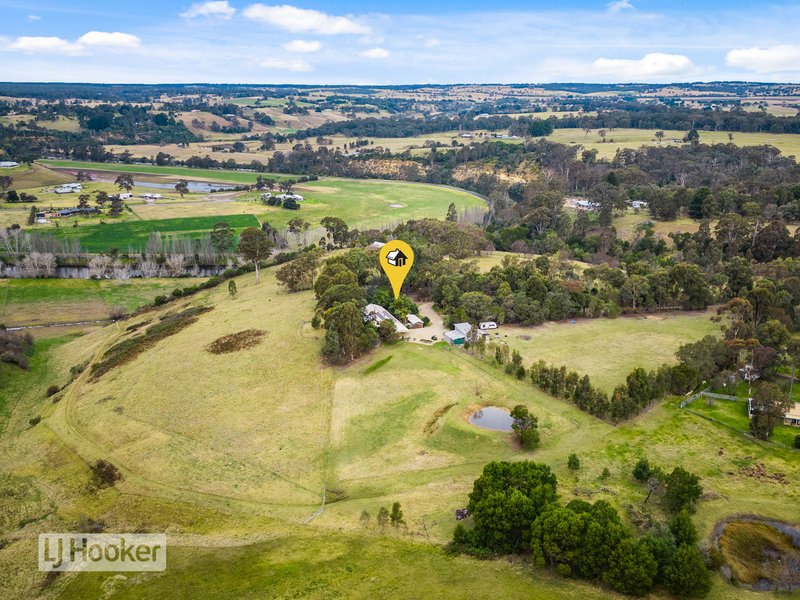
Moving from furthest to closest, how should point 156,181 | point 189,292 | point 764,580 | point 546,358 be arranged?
point 156,181
point 189,292
point 546,358
point 764,580

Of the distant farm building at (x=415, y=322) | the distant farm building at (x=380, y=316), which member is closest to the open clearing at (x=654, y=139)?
the distant farm building at (x=415, y=322)

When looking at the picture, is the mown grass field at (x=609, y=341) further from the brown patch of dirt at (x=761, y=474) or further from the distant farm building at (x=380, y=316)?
the brown patch of dirt at (x=761, y=474)

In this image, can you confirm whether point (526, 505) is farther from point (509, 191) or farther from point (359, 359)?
point (509, 191)

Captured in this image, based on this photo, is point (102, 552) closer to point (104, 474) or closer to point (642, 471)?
point (104, 474)

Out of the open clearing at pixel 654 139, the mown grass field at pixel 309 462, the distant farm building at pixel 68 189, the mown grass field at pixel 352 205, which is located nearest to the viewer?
the mown grass field at pixel 309 462

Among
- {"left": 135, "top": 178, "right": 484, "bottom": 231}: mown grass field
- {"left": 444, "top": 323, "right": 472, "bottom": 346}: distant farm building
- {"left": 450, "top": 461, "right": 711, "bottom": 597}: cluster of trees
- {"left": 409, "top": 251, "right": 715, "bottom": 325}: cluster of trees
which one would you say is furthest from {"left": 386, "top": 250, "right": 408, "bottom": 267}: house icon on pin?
{"left": 135, "top": 178, "right": 484, "bottom": 231}: mown grass field

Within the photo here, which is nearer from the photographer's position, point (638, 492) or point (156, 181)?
point (638, 492)

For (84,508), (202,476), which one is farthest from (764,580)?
(84,508)

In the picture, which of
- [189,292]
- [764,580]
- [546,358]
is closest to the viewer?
[764,580]
